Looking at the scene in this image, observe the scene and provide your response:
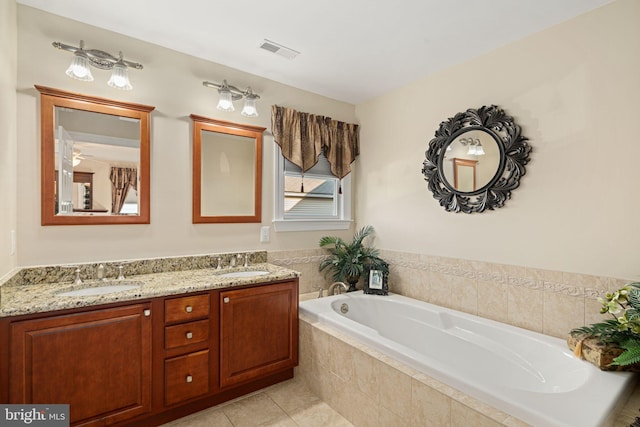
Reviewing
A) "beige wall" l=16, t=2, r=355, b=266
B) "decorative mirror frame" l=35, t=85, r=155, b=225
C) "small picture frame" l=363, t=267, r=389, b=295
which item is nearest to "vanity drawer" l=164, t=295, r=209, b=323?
"beige wall" l=16, t=2, r=355, b=266

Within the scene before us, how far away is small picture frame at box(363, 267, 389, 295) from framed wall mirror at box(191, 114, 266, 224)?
3.85 feet

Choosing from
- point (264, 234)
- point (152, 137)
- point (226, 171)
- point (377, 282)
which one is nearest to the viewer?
point (152, 137)

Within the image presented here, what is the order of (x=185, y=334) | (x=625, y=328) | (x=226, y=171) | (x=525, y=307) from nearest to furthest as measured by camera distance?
(x=625, y=328) → (x=185, y=334) → (x=525, y=307) → (x=226, y=171)

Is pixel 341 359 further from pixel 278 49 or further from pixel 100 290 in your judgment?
pixel 278 49

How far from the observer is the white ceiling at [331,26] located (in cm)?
194

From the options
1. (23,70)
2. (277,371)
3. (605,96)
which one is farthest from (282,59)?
(277,371)

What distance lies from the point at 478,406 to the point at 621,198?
1.46 metres

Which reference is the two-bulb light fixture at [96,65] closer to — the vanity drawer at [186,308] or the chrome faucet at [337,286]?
the vanity drawer at [186,308]

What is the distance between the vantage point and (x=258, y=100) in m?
2.88

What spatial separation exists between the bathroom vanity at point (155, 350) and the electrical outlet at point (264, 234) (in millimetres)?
595

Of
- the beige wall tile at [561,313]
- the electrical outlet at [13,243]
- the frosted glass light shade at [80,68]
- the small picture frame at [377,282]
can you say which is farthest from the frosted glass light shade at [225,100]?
the beige wall tile at [561,313]

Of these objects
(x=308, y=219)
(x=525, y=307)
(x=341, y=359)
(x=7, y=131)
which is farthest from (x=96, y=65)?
(x=525, y=307)

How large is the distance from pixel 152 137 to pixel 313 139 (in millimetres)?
1416

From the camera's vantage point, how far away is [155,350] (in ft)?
6.23
